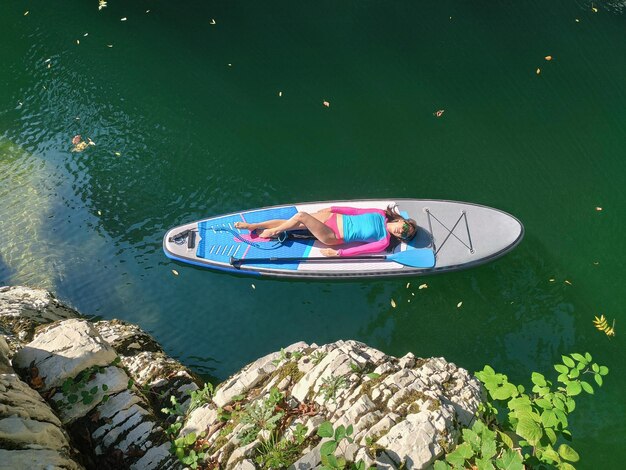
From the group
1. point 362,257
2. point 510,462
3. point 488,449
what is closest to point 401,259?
point 362,257

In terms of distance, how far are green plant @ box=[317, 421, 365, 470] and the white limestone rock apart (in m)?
2.58

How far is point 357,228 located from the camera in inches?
286

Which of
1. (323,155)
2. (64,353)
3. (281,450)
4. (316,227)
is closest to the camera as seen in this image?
(281,450)

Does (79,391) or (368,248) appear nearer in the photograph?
(79,391)

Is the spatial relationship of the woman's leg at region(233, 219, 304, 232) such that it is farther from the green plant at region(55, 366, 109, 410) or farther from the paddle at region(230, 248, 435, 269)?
the green plant at region(55, 366, 109, 410)

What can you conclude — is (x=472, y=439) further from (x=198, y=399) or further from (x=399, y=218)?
(x=399, y=218)

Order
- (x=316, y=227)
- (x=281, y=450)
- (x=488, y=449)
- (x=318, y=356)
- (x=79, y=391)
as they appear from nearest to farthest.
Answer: (x=488, y=449) < (x=281, y=450) < (x=79, y=391) < (x=318, y=356) < (x=316, y=227)

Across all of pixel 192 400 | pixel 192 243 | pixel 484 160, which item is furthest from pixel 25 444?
pixel 484 160

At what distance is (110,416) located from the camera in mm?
4652

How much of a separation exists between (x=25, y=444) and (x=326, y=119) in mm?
7153

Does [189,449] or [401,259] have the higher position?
[189,449]

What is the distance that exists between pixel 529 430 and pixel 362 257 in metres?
4.16

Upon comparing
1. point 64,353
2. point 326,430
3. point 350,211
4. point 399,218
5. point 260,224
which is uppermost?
point 64,353

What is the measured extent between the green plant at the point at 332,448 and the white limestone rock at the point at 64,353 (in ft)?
8.46
